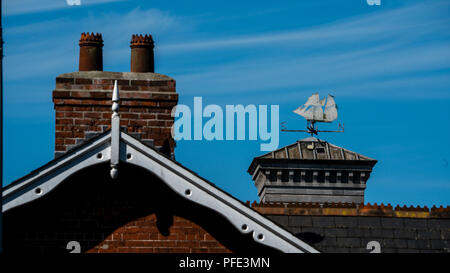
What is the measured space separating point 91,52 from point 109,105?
Result: 1645 mm

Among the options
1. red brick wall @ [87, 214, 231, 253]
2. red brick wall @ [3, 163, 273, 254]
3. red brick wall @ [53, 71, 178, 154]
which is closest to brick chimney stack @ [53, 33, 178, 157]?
red brick wall @ [53, 71, 178, 154]

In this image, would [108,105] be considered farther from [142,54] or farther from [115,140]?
[115,140]

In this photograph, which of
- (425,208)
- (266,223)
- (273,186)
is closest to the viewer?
(266,223)

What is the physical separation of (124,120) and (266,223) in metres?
4.56

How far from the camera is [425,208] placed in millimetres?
21828

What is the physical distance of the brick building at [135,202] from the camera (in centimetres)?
1697

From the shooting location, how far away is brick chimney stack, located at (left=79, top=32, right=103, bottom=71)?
69.8 feet

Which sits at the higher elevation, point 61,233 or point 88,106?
point 88,106

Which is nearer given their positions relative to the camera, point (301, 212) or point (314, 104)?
point (301, 212)

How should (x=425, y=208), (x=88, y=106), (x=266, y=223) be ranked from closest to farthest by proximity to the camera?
1. (x=266, y=223)
2. (x=88, y=106)
3. (x=425, y=208)

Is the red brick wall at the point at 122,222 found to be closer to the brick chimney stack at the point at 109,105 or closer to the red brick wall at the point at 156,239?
the red brick wall at the point at 156,239

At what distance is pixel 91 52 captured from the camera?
21.4m
